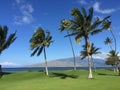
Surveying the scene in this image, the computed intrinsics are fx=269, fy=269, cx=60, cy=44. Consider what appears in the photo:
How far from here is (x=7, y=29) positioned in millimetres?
52625

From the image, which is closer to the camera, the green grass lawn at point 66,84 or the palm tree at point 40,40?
the green grass lawn at point 66,84

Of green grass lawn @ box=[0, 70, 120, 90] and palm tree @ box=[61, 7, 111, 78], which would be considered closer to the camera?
green grass lawn @ box=[0, 70, 120, 90]

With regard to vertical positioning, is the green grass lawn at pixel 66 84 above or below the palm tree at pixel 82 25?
below

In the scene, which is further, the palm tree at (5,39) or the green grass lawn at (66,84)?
the palm tree at (5,39)

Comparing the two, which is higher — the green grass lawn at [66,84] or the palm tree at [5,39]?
the palm tree at [5,39]

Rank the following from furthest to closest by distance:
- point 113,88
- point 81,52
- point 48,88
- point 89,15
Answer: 1. point 81,52
2. point 89,15
3. point 48,88
4. point 113,88

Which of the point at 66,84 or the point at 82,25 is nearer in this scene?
the point at 66,84

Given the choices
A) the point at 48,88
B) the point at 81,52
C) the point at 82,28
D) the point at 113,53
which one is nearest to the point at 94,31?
the point at 82,28

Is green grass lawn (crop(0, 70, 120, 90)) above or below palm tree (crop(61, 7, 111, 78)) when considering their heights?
below

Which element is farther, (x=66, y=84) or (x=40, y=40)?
(x=40, y=40)

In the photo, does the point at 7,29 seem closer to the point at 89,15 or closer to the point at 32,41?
the point at 32,41

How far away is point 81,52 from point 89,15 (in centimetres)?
4133

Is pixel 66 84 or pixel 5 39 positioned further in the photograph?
pixel 5 39

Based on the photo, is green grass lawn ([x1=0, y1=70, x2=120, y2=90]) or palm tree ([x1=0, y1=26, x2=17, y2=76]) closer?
green grass lawn ([x1=0, y1=70, x2=120, y2=90])
